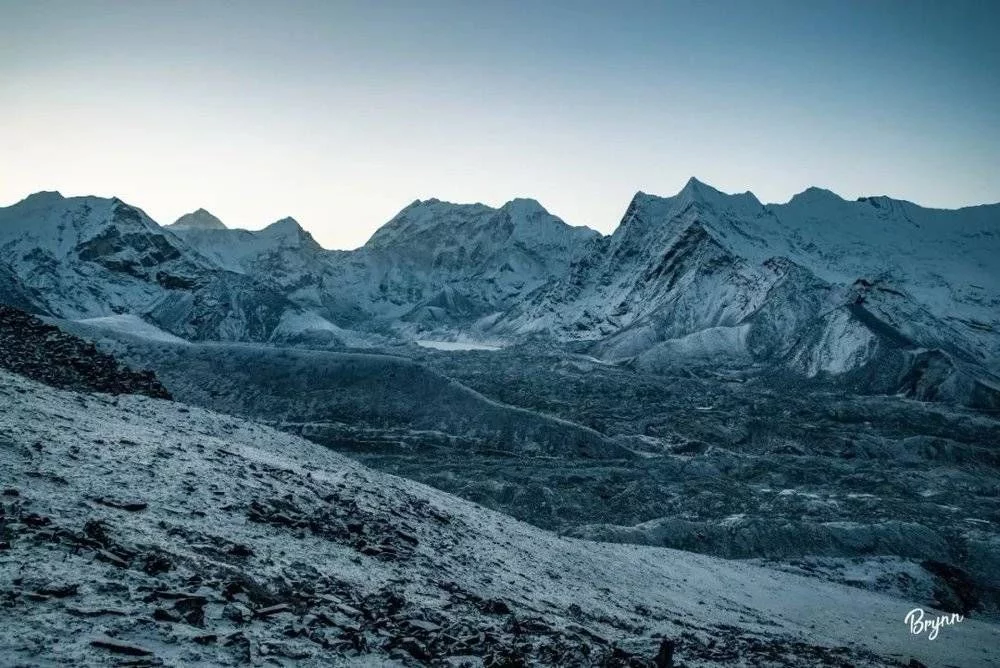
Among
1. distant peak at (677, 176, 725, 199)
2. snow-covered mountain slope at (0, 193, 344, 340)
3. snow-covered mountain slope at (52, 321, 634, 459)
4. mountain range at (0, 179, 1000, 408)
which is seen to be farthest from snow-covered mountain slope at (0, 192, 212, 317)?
distant peak at (677, 176, 725, 199)

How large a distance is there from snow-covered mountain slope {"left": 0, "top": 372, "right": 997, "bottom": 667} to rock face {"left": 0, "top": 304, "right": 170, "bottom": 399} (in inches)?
108

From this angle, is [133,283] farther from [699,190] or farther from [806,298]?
[806,298]

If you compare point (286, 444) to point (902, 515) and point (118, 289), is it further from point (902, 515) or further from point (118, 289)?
point (118, 289)

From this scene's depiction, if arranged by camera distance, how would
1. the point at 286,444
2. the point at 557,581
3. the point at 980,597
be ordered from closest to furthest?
the point at 557,581 < the point at 286,444 < the point at 980,597

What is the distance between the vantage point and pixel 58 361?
1003 inches

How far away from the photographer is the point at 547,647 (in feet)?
37.5

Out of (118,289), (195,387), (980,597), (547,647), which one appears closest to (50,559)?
(547,647)

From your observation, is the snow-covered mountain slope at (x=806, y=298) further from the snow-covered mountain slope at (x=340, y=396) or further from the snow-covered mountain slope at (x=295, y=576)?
the snow-covered mountain slope at (x=295, y=576)

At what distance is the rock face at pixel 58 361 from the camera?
23.9m

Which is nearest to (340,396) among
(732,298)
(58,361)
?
(58,361)

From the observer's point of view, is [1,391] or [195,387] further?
[195,387]

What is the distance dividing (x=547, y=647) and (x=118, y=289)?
198692 mm

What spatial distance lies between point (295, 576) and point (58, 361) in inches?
781

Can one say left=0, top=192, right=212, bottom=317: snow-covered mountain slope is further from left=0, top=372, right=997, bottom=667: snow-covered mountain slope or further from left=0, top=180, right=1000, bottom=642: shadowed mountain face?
left=0, top=372, right=997, bottom=667: snow-covered mountain slope
